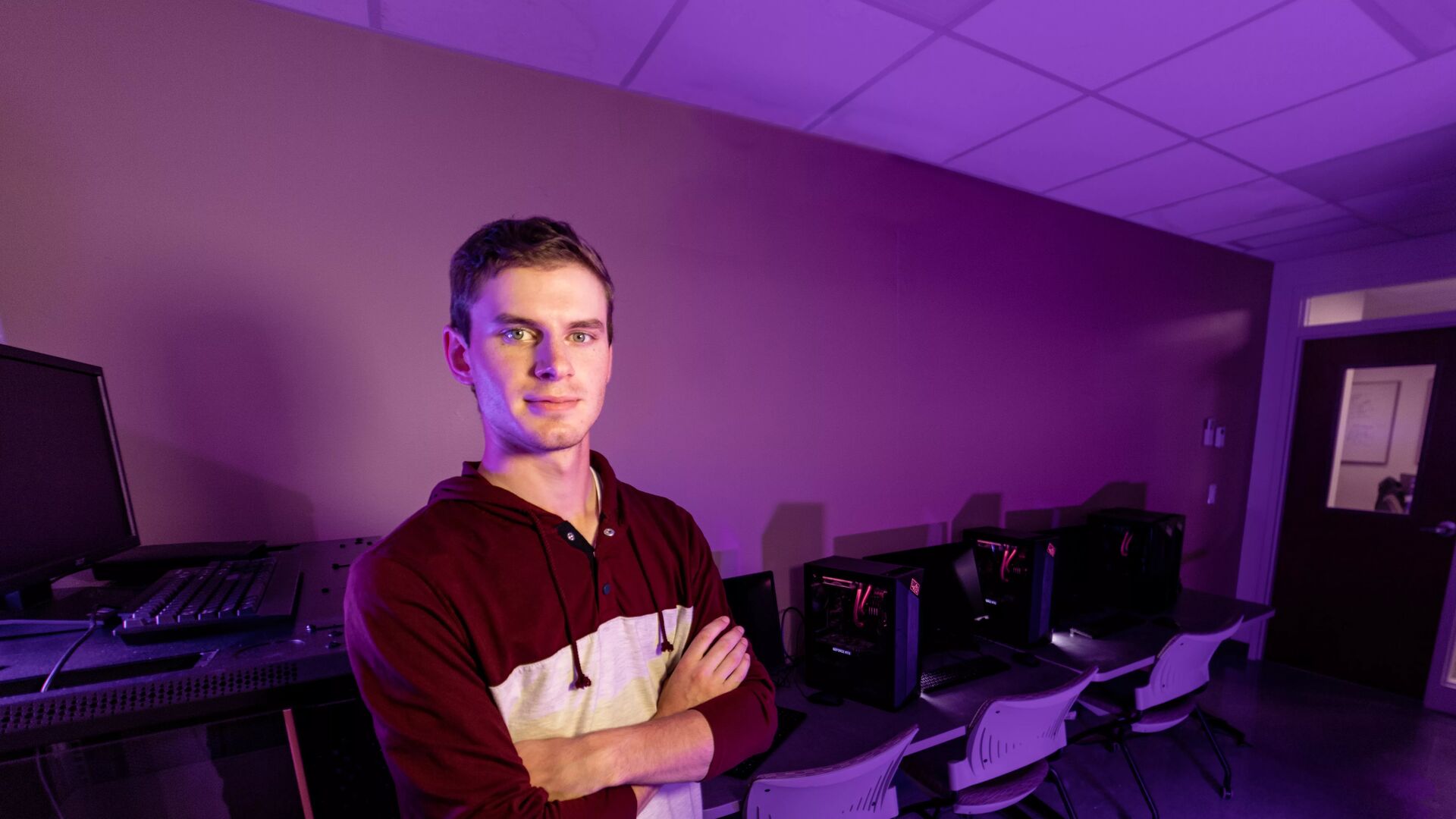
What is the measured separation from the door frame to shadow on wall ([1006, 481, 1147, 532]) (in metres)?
1.40

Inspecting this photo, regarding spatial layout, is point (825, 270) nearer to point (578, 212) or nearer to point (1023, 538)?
point (578, 212)

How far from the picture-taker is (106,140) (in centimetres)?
128

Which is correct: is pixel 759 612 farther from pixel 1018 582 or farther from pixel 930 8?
pixel 930 8

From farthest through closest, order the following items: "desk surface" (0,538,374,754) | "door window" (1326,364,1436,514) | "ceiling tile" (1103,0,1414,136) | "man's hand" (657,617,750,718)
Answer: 1. "door window" (1326,364,1436,514)
2. "ceiling tile" (1103,0,1414,136)
3. "man's hand" (657,617,750,718)
4. "desk surface" (0,538,374,754)

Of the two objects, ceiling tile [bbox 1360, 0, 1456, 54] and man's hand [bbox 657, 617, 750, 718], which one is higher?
ceiling tile [bbox 1360, 0, 1456, 54]

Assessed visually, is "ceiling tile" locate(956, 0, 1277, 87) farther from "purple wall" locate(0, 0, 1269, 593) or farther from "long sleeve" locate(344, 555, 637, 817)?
"long sleeve" locate(344, 555, 637, 817)

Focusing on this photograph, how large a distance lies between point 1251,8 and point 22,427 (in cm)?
283

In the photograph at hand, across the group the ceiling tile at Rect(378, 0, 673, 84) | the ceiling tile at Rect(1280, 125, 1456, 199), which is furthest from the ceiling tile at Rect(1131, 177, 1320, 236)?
the ceiling tile at Rect(378, 0, 673, 84)

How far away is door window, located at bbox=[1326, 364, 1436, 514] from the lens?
348cm

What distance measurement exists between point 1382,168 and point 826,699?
3374 mm

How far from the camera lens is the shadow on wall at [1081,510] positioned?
299cm

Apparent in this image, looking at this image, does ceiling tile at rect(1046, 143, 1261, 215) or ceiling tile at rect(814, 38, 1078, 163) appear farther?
ceiling tile at rect(1046, 143, 1261, 215)

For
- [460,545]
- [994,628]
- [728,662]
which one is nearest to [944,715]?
[994,628]

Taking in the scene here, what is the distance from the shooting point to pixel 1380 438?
3.65 meters
